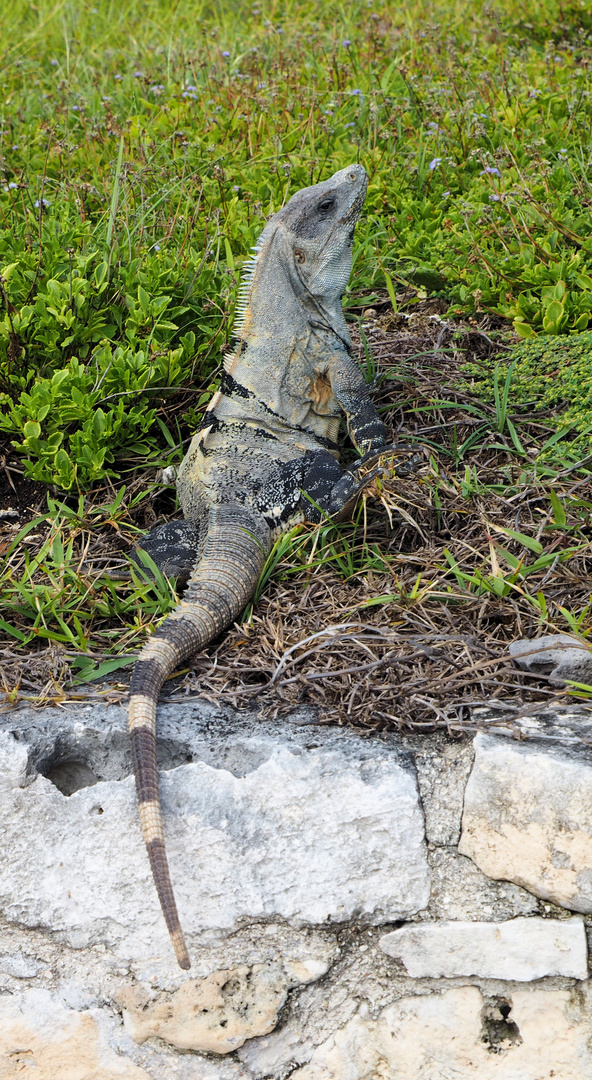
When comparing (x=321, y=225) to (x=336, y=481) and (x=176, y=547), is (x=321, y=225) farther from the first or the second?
(x=176, y=547)

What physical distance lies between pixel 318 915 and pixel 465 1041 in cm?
49

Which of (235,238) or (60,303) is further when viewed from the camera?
(235,238)

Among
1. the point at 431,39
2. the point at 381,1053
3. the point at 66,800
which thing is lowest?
the point at 381,1053

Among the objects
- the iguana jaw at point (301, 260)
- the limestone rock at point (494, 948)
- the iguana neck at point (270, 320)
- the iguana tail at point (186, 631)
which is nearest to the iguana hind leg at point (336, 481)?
the iguana tail at point (186, 631)

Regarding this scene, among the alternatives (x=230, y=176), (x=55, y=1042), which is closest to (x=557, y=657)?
(x=55, y=1042)

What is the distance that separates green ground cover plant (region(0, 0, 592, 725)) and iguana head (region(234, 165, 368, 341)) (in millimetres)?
346

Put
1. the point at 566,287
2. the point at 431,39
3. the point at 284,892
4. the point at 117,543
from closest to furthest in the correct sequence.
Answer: the point at 284,892 → the point at 117,543 → the point at 566,287 → the point at 431,39

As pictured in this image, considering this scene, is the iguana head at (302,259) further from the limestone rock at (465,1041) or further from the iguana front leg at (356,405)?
the limestone rock at (465,1041)

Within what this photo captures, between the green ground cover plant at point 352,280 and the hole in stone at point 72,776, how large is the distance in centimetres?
25

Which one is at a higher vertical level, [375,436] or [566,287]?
[566,287]

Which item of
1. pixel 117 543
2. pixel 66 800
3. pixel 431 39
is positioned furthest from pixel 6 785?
pixel 431 39

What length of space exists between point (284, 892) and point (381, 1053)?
1.61 ft

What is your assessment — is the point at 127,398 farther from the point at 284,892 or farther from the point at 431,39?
the point at 431,39

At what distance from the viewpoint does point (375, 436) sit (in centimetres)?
347
